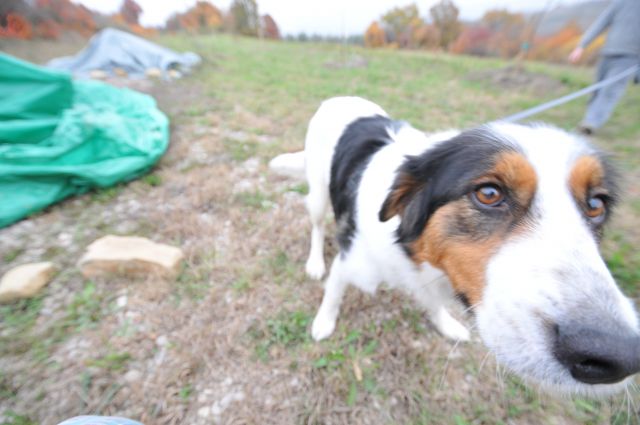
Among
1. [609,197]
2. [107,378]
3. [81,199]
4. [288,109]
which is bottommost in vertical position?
[107,378]

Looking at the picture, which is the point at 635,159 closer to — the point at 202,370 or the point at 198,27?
the point at 202,370

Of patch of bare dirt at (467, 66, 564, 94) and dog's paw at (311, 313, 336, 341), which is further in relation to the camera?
patch of bare dirt at (467, 66, 564, 94)

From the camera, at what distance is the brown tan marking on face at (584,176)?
1.12 metres

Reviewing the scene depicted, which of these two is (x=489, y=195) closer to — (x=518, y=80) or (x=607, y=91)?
(x=607, y=91)

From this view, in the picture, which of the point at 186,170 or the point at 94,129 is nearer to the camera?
the point at 94,129

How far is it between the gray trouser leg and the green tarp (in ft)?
21.2

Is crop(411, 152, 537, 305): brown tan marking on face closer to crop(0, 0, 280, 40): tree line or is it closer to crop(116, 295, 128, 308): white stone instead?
crop(116, 295, 128, 308): white stone

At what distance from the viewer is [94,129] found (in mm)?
3516

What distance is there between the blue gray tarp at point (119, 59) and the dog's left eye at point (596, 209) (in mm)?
8951

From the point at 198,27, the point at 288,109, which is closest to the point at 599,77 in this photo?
the point at 288,109

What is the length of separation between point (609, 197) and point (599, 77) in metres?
5.38

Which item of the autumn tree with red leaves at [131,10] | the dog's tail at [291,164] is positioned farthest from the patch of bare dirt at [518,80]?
the autumn tree with red leaves at [131,10]

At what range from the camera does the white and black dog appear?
0.86 meters

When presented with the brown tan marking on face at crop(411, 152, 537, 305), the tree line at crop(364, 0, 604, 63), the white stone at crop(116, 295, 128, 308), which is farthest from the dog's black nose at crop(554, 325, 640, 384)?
the tree line at crop(364, 0, 604, 63)
